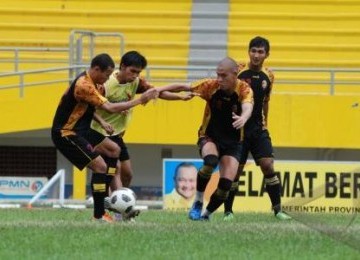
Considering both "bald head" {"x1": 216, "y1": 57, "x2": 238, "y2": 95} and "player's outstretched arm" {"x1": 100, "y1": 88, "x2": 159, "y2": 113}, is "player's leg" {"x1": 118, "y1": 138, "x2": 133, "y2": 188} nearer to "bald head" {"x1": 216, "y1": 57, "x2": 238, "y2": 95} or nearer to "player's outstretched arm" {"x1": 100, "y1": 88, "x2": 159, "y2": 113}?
"player's outstretched arm" {"x1": 100, "y1": 88, "x2": 159, "y2": 113}

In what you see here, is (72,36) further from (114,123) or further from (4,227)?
(4,227)

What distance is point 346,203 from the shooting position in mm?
17828

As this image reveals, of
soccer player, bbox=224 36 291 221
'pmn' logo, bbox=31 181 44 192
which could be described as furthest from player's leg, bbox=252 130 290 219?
'pmn' logo, bbox=31 181 44 192

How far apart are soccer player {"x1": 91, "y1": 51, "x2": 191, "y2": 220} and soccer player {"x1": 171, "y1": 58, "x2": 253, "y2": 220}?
1.12 ft

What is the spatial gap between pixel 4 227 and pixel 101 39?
14675mm

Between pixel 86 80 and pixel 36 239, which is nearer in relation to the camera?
pixel 36 239

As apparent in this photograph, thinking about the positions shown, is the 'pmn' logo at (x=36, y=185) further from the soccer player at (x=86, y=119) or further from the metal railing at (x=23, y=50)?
the soccer player at (x=86, y=119)

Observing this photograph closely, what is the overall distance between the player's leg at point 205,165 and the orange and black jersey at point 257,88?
101cm

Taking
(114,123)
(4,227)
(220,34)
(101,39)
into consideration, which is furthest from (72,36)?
(4,227)

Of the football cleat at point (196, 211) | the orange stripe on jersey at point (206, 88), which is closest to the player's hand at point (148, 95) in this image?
the orange stripe on jersey at point (206, 88)

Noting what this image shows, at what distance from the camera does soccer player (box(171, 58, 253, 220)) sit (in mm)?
11977

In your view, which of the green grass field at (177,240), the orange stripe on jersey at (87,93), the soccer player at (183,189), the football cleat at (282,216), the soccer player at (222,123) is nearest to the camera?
the green grass field at (177,240)

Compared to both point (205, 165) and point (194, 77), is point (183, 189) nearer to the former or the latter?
point (194, 77)

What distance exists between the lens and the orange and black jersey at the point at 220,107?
39.5 ft
